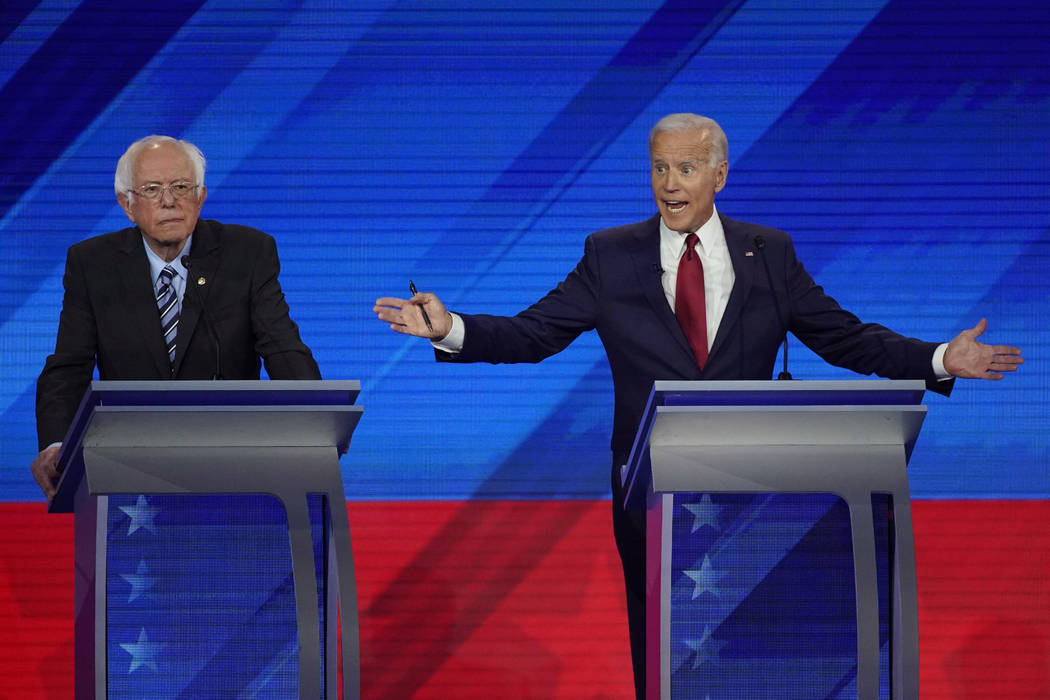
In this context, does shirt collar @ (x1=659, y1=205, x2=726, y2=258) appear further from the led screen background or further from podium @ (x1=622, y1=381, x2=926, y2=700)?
the led screen background

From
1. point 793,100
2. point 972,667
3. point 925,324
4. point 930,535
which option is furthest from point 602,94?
point 972,667

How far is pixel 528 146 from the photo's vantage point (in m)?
4.52

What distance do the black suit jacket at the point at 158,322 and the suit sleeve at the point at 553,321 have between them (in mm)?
433

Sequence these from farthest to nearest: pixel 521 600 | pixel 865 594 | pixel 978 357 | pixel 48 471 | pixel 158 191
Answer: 1. pixel 521 600
2. pixel 158 191
3. pixel 978 357
4. pixel 48 471
5. pixel 865 594

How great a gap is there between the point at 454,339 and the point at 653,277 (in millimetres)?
465

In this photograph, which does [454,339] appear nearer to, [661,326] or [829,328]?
[661,326]

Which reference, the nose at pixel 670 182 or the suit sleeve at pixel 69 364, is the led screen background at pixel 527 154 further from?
the suit sleeve at pixel 69 364

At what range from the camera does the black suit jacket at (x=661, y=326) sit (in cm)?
302

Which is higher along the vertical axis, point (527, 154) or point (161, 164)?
point (527, 154)

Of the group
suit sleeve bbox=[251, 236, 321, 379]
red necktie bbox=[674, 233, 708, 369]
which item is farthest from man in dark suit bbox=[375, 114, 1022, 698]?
suit sleeve bbox=[251, 236, 321, 379]

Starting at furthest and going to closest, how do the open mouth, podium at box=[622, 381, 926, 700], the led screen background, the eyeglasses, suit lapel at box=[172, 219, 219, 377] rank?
the led screen background → the open mouth → the eyeglasses → suit lapel at box=[172, 219, 219, 377] → podium at box=[622, 381, 926, 700]

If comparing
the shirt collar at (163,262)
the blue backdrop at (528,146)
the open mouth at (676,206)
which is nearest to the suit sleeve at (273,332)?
the shirt collar at (163,262)

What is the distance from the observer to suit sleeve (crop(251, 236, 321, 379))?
9.73 ft

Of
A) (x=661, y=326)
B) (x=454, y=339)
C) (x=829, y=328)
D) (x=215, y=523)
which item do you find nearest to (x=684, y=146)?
(x=661, y=326)
